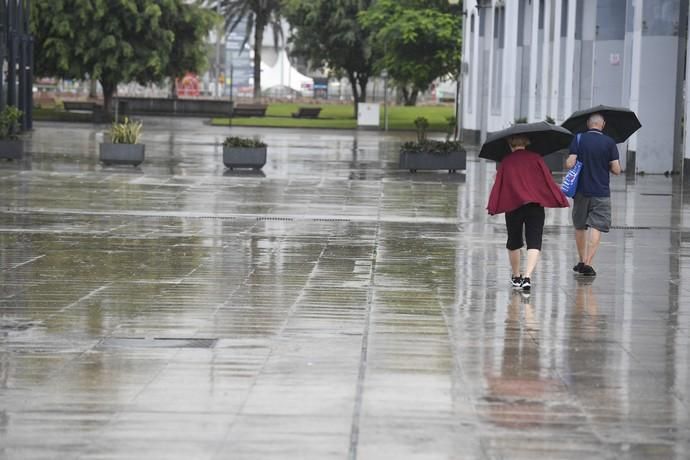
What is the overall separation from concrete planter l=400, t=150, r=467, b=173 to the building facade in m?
4.34

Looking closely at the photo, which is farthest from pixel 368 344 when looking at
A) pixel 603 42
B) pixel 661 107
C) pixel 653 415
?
pixel 603 42

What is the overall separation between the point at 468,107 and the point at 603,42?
21251 millimetres

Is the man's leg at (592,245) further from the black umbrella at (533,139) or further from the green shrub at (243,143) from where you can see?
the green shrub at (243,143)

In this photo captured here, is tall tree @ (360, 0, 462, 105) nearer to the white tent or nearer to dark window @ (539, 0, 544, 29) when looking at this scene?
dark window @ (539, 0, 544, 29)

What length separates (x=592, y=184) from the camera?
574 inches

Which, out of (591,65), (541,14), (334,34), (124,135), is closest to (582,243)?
(124,135)

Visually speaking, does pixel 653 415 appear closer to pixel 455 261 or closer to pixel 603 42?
pixel 455 261

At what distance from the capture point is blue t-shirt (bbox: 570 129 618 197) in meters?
14.5

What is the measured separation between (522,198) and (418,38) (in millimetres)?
54650

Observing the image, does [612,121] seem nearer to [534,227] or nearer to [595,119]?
[595,119]

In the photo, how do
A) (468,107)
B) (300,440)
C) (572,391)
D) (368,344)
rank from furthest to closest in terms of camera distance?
(468,107), (368,344), (572,391), (300,440)

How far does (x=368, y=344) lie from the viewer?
1008 centimetres

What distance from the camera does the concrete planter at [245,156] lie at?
3102 cm

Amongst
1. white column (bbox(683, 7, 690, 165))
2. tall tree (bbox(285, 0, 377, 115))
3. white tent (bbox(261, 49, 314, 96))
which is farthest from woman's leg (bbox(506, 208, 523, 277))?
white tent (bbox(261, 49, 314, 96))
